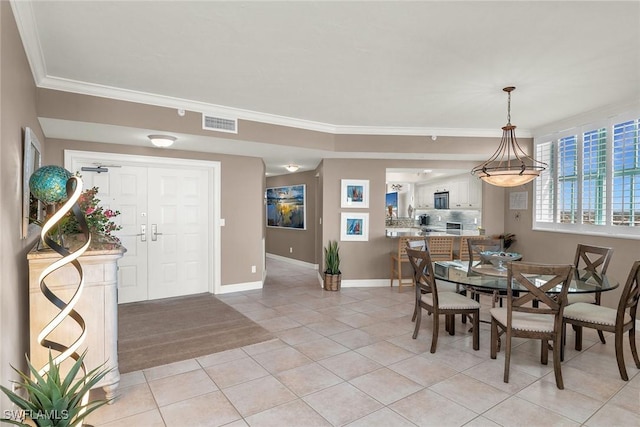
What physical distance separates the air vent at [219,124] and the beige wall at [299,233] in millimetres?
3038

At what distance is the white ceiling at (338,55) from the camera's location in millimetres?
2201

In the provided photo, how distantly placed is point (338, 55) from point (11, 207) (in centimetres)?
243

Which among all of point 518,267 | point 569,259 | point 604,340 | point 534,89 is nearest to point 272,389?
point 518,267

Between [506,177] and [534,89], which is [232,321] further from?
[534,89]

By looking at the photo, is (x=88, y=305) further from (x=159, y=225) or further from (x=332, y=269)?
(x=332, y=269)

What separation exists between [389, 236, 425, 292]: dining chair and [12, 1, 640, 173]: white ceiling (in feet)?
6.63

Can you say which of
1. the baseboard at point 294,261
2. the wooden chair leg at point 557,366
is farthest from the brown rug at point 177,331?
the baseboard at point 294,261

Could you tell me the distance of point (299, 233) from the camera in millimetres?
8242

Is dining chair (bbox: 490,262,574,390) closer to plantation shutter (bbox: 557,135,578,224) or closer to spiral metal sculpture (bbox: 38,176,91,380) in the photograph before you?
plantation shutter (bbox: 557,135,578,224)

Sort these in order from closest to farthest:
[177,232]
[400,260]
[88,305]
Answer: [88,305], [177,232], [400,260]

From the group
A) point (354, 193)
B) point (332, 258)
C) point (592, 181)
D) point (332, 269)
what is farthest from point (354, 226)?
point (592, 181)

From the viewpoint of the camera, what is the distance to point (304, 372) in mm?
2832

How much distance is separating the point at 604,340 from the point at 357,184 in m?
3.73

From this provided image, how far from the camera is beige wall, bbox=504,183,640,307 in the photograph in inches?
154
